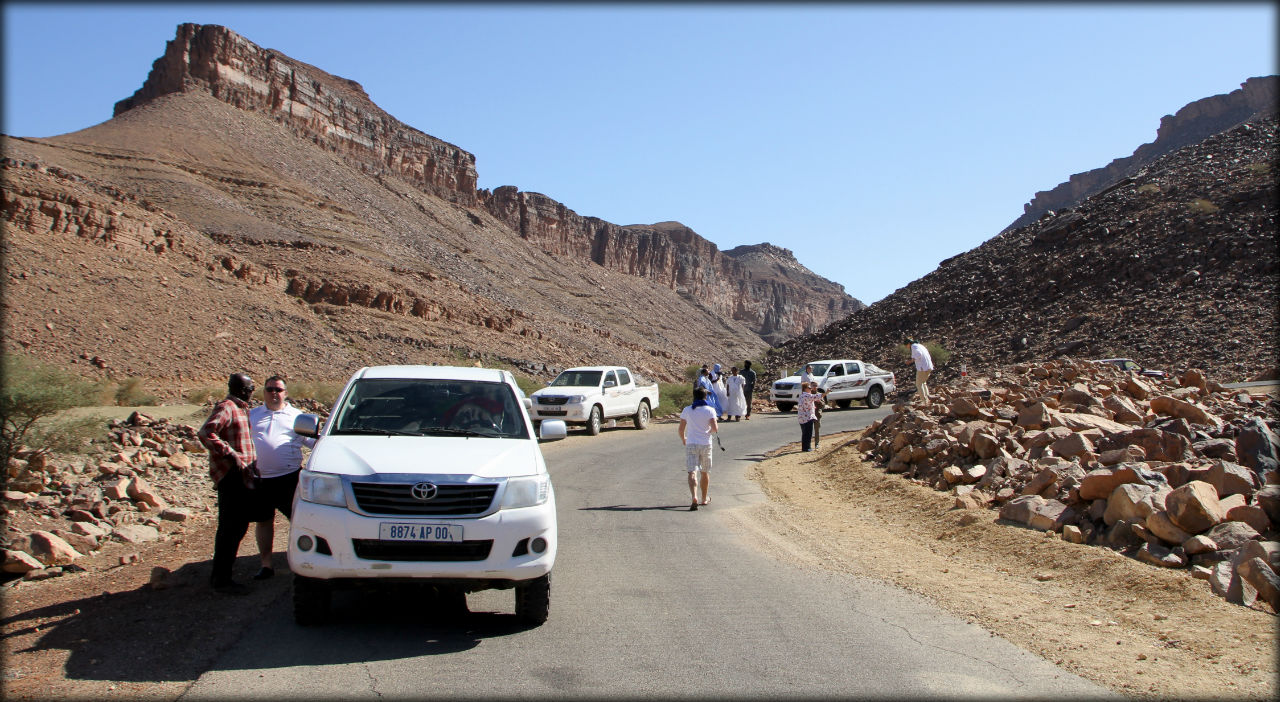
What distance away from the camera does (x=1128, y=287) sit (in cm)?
3566

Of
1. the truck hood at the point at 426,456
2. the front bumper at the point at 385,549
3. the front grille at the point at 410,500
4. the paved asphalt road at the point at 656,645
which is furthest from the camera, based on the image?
the truck hood at the point at 426,456

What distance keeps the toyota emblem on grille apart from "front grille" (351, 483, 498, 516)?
0.05ft

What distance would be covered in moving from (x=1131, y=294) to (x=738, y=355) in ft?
251

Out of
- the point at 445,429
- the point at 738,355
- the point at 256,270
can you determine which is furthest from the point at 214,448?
the point at 738,355

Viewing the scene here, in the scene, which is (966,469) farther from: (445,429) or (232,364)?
(232,364)

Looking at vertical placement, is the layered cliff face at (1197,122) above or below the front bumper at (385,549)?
above

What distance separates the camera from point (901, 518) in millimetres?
10859

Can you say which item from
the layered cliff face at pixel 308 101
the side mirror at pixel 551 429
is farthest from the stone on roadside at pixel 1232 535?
the layered cliff face at pixel 308 101

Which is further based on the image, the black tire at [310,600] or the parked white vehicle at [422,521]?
the black tire at [310,600]

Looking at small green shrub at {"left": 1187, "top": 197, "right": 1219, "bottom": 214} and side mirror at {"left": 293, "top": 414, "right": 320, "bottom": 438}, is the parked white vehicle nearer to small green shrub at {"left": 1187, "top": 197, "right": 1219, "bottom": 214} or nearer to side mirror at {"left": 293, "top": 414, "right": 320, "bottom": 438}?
side mirror at {"left": 293, "top": 414, "right": 320, "bottom": 438}

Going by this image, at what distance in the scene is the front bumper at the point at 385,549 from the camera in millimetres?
5344

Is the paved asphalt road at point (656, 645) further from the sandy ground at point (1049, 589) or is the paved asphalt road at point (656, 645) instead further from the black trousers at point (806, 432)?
the black trousers at point (806, 432)

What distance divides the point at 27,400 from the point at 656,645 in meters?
10.7

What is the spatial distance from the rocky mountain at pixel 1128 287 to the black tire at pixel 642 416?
15249 mm
